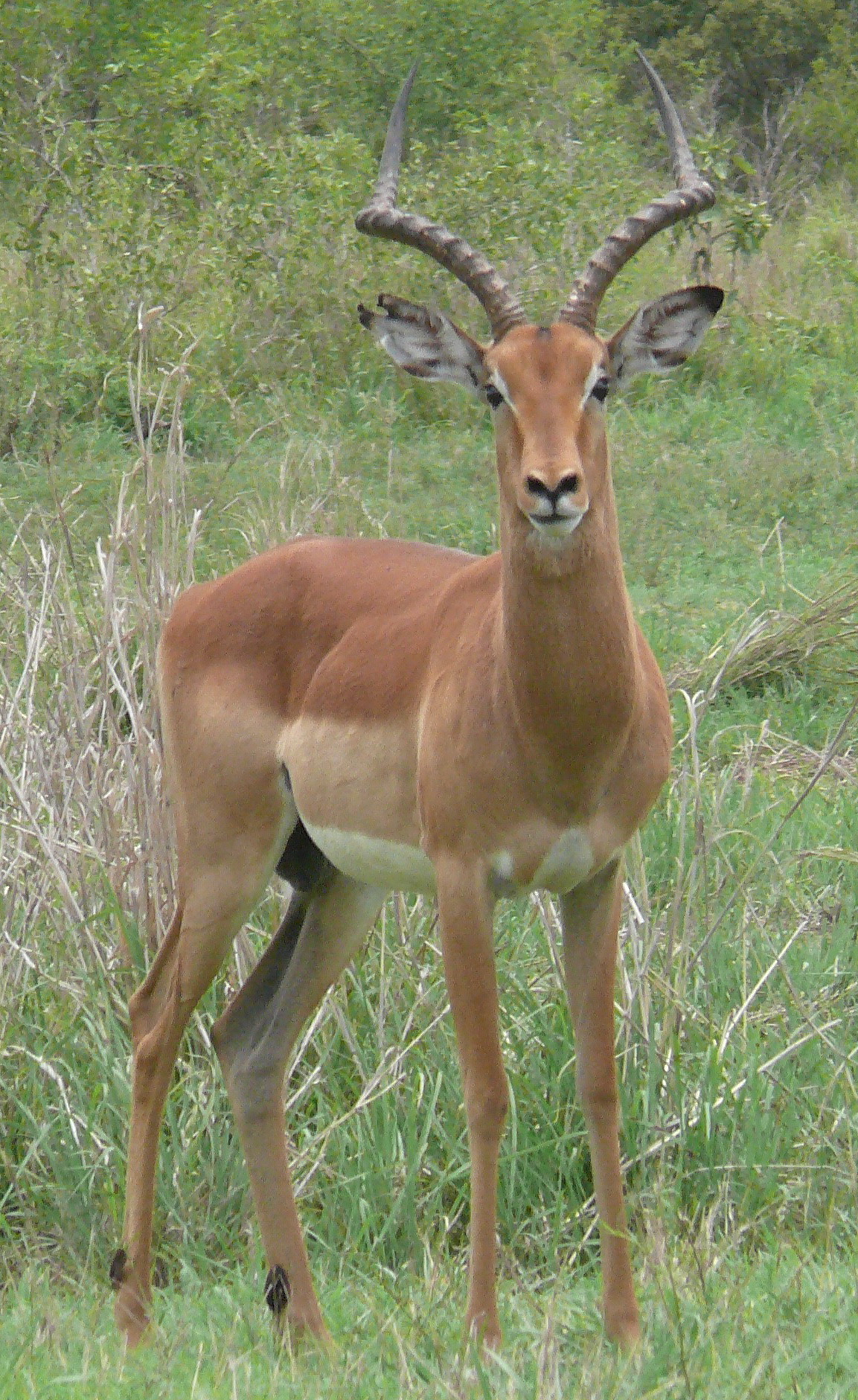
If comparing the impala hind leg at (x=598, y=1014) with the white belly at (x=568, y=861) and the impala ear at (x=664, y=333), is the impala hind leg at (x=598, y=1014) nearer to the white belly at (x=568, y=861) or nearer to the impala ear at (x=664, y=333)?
the white belly at (x=568, y=861)

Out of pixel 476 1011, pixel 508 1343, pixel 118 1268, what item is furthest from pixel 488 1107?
pixel 118 1268

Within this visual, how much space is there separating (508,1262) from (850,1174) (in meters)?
0.69

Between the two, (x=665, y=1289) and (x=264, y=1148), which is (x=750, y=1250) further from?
(x=264, y=1148)

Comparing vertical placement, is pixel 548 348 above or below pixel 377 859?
above

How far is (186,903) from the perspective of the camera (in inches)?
164

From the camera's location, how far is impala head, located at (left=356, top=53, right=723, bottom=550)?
10.6 feet

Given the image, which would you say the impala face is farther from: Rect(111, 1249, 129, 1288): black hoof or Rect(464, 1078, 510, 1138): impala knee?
Rect(111, 1249, 129, 1288): black hoof

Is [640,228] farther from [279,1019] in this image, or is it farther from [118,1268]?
[118,1268]

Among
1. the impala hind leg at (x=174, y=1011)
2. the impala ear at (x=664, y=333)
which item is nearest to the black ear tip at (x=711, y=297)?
the impala ear at (x=664, y=333)

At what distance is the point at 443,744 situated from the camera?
3549 millimetres

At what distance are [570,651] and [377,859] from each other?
0.67 metres

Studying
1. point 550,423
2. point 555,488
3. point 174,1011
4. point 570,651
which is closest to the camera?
point 555,488

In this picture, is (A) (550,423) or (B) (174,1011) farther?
(B) (174,1011)

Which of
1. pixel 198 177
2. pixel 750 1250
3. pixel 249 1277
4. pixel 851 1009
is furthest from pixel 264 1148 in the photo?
pixel 198 177
